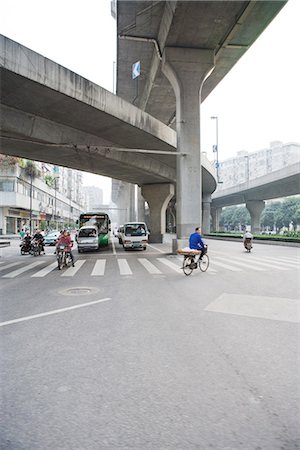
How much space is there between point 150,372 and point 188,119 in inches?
801

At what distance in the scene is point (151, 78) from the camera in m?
27.4

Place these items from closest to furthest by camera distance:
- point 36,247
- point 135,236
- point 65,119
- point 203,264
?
point 203,264
point 65,119
point 36,247
point 135,236

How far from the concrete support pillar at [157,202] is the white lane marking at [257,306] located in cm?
3012

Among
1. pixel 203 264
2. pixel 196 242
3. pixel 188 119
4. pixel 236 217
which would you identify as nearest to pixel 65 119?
pixel 188 119

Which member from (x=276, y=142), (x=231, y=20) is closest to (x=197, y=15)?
(x=231, y=20)

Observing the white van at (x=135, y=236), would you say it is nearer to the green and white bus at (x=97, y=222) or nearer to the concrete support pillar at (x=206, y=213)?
the green and white bus at (x=97, y=222)

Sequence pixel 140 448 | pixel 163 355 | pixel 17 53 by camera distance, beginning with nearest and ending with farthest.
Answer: pixel 140 448
pixel 163 355
pixel 17 53

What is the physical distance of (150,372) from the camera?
4227 millimetres

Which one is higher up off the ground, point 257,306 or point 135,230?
point 135,230

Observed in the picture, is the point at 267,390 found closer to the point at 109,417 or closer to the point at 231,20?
the point at 109,417

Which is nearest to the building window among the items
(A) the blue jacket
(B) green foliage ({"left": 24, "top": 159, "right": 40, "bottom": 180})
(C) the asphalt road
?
(B) green foliage ({"left": 24, "top": 159, "right": 40, "bottom": 180})

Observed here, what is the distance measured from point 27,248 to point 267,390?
72.5ft

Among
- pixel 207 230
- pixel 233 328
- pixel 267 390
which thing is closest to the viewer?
pixel 267 390

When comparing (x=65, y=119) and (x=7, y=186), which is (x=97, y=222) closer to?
(x=65, y=119)
